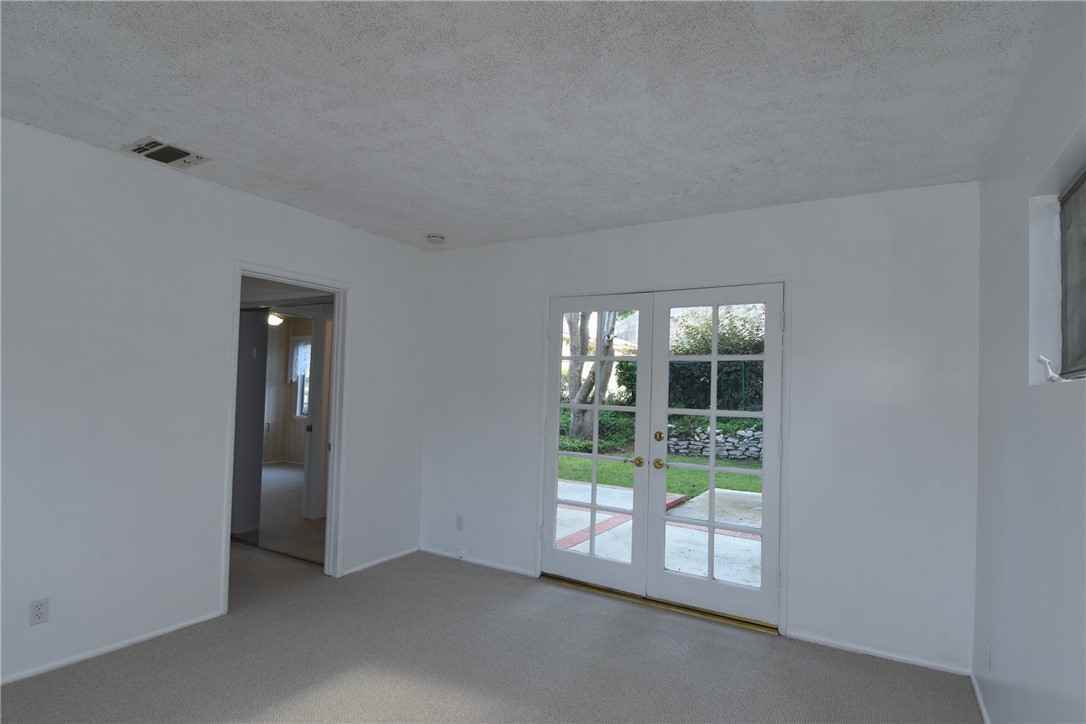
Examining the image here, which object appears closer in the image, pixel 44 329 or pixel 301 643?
pixel 44 329

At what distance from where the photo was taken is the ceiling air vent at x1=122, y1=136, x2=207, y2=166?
2.86 m

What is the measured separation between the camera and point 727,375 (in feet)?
12.1

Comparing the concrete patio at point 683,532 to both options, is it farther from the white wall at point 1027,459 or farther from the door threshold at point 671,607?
the white wall at point 1027,459

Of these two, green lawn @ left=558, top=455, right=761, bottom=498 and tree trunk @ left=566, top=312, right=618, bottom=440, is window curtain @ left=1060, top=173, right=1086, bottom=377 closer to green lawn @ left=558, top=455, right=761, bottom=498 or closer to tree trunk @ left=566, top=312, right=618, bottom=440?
green lawn @ left=558, top=455, right=761, bottom=498

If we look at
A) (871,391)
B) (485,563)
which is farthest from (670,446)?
(485,563)

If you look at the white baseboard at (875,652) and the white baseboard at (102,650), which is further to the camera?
the white baseboard at (875,652)

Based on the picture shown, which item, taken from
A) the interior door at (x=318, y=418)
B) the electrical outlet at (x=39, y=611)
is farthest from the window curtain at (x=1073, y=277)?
the interior door at (x=318, y=418)

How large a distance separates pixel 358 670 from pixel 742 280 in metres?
3.03

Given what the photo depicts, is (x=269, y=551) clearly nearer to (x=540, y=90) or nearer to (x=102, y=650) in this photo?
(x=102, y=650)

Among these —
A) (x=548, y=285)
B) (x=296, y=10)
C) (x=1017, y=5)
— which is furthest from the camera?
(x=548, y=285)

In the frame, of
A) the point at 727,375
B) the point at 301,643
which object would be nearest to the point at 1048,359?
the point at 727,375

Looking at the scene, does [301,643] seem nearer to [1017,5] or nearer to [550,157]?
[550,157]

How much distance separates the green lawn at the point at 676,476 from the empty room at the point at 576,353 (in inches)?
1.0

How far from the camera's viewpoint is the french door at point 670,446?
3568 mm
